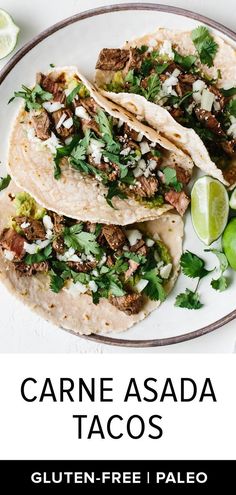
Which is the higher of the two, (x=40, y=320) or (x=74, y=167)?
(x=74, y=167)

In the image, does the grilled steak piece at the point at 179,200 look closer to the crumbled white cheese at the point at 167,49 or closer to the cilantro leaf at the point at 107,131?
the cilantro leaf at the point at 107,131

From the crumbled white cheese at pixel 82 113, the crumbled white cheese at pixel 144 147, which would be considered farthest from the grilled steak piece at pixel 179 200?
the crumbled white cheese at pixel 82 113

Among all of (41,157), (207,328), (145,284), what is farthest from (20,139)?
(207,328)

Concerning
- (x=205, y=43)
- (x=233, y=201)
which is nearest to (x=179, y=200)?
(x=233, y=201)

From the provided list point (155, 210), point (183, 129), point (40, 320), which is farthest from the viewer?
point (40, 320)

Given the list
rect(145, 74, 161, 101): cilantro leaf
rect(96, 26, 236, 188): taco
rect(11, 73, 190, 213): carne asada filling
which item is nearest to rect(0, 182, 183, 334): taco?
rect(11, 73, 190, 213): carne asada filling

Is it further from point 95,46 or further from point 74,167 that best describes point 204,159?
point 95,46
